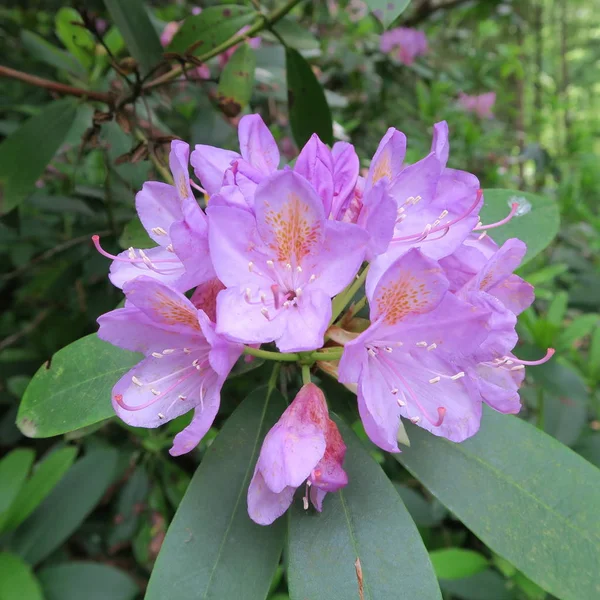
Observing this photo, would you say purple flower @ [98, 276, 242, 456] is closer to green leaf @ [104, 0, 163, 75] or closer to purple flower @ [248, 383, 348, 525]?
purple flower @ [248, 383, 348, 525]

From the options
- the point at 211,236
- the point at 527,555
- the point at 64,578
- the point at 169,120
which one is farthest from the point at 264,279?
the point at 169,120

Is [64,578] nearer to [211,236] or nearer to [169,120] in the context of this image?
[211,236]

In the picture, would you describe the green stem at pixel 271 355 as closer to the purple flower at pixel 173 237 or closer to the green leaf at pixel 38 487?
the purple flower at pixel 173 237

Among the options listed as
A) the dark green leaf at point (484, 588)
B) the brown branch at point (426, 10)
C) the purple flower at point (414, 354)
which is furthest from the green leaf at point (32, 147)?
the brown branch at point (426, 10)

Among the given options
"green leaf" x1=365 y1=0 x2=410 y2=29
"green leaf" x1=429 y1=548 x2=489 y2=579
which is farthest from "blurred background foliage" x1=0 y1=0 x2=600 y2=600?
"green leaf" x1=365 y1=0 x2=410 y2=29

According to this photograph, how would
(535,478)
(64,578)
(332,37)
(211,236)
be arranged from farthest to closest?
1. (332,37)
2. (64,578)
3. (535,478)
4. (211,236)

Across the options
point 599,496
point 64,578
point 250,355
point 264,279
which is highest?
point 264,279

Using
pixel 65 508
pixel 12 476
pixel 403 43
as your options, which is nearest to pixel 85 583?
pixel 65 508
